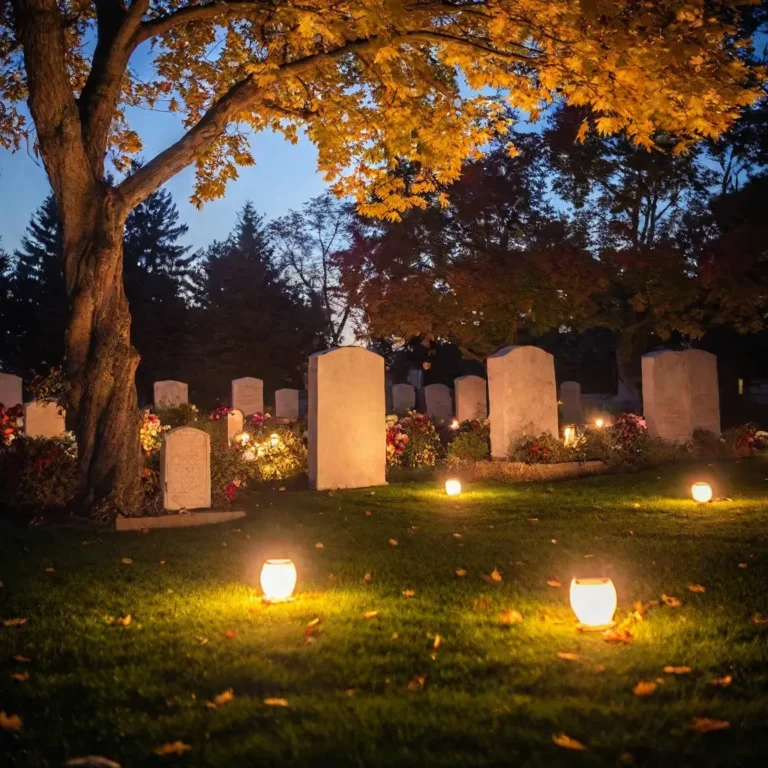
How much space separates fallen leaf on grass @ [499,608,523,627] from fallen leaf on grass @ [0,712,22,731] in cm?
283

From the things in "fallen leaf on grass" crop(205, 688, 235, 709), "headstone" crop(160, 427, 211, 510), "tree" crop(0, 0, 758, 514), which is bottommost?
"fallen leaf on grass" crop(205, 688, 235, 709)

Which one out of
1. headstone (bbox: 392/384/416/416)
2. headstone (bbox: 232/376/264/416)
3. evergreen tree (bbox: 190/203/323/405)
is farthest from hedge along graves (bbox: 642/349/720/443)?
evergreen tree (bbox: 190/203/323/405)

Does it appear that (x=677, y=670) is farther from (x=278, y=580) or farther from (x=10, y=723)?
(x=10, y=723)

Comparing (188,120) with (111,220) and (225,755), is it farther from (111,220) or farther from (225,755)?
(225,755)

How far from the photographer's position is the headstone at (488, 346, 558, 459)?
50.6 ft

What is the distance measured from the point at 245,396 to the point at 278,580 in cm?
2042

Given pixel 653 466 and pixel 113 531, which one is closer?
pixel 113 531

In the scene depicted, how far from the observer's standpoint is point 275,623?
5590 millimetres

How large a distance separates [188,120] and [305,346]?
1170 inches

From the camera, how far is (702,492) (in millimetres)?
11141

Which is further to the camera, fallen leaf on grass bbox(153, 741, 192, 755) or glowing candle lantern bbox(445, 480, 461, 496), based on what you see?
glowing candle lantern bbox(445, 480, 461, 496)

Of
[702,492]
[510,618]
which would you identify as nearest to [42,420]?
[702,492]

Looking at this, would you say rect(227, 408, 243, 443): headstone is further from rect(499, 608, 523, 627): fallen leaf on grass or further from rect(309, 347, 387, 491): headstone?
rect(499, 608, 523, 627): fallen leaf on grass

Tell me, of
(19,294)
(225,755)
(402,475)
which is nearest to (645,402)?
(402,475)
